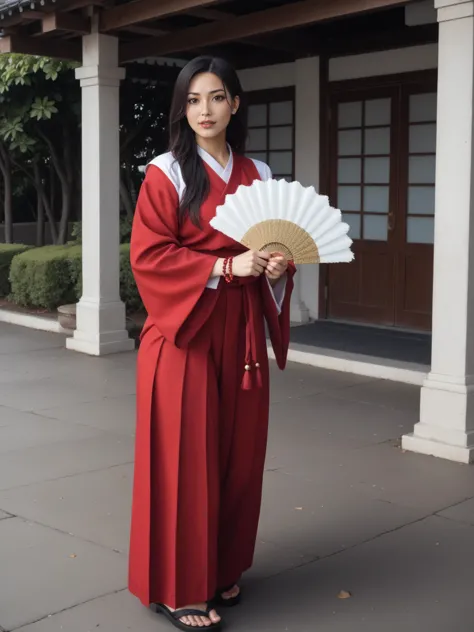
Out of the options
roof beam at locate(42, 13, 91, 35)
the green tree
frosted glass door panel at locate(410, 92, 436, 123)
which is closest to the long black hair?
roof beam at locate(42, 13, 91, 35)

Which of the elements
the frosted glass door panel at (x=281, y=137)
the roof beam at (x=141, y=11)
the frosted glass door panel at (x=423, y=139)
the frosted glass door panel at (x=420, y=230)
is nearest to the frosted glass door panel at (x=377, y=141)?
the frosted glass door panel at (x=423, y=139)

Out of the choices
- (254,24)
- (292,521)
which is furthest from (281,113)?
(292,521)

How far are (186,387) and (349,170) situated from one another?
6872mm

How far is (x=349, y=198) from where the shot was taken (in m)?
9.83

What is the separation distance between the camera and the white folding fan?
124 inches

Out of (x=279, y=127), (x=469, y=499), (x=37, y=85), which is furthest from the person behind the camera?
(x=37, y=85)

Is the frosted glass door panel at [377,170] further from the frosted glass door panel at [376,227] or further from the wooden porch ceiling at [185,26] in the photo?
the wooden porch ceiling at [185,26]

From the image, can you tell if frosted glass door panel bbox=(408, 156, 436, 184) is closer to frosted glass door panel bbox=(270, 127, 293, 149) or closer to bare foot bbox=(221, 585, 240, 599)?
frosted glass door panel bbox=(270, 127, 293, 149)

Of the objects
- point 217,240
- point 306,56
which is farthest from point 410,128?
point 217,240

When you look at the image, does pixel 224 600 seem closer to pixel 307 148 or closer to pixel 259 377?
pixel 259 377

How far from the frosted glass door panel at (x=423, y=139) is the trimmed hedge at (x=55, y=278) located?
348cm

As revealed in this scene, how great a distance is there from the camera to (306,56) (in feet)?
32.1

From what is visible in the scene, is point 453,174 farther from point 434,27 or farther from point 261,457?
point 434,27

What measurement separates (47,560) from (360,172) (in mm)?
6601
